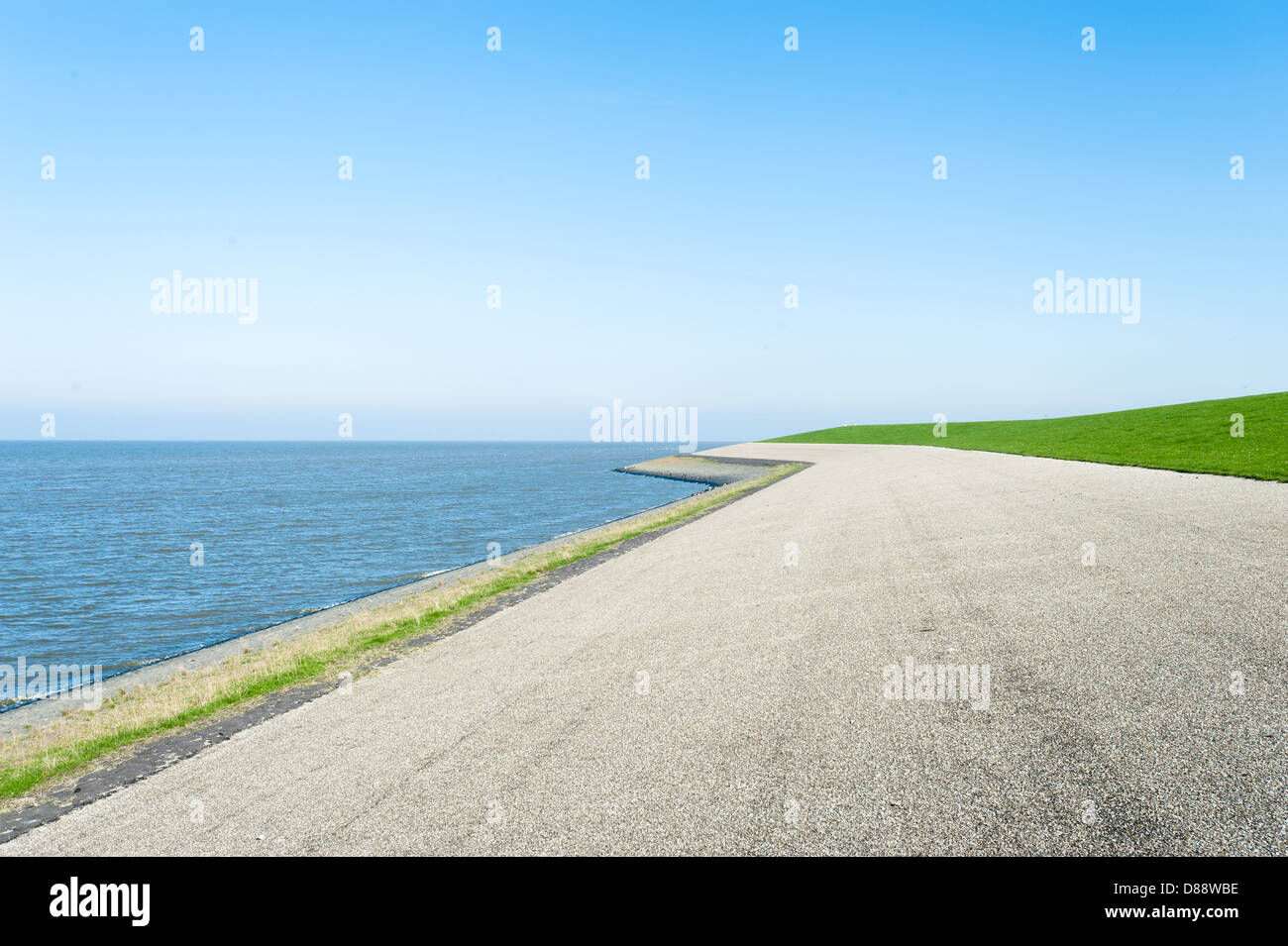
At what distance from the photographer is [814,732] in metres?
7.63

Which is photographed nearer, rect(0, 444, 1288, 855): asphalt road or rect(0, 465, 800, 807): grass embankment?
rect(0, 444, 1288, 855): asphalt road

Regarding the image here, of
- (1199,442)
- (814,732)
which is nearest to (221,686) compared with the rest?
(814,732)

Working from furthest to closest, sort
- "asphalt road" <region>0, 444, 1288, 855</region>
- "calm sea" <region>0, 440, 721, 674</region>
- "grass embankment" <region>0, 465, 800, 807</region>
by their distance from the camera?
"calm sea" <region>0, 440, 721, 674</region> → "grass embankment" <region>0, 465, 800, 807</region> → "asphalt road" <region>0, 444, 1288, 855</region>

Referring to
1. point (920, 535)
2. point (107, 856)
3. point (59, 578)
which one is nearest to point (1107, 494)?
point (920, 535)

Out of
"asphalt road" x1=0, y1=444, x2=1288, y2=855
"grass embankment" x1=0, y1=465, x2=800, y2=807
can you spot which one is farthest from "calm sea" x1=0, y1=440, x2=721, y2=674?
"asphalt road" x1=0, y1=444, x2=1288, y2=855

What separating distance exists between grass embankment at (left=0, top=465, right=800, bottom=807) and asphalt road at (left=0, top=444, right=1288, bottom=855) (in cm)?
167

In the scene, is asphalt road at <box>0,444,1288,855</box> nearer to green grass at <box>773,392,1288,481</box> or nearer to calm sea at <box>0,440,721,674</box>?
calm sea at <box>0,440,721,674</box>

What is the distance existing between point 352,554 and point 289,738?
27026 mm

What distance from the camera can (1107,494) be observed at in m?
23.2

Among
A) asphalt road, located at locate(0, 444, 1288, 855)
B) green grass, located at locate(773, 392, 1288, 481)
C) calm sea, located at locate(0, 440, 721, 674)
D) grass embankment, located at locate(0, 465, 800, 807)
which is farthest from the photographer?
green grass, located at locate(773, 392, 1288, 481)

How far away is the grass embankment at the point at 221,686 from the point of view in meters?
9.73

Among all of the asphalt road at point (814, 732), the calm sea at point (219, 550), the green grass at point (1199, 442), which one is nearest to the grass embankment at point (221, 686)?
the asphalt road at point (814, 732)

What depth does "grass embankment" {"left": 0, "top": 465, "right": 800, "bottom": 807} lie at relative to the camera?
9727 mm
